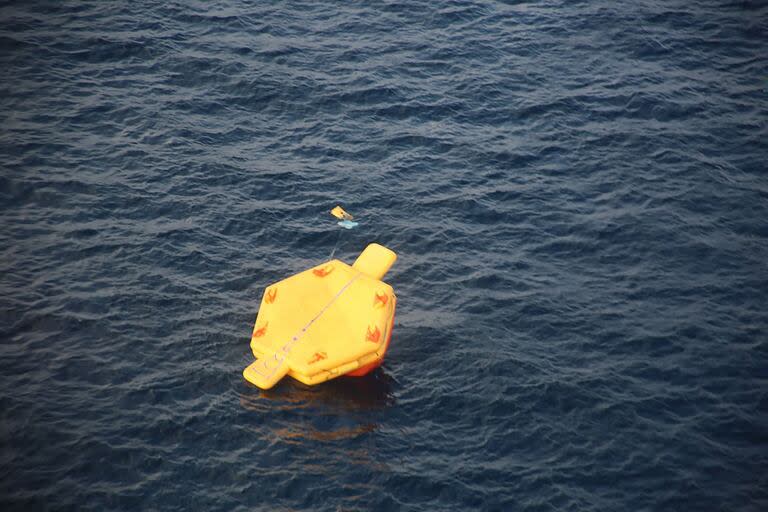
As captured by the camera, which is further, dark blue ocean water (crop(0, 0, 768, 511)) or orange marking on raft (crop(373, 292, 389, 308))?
orange marking on raft (crop(373, 292, 389, 308))

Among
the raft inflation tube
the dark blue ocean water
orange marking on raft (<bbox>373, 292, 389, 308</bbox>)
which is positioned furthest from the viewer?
orange marking on raft (<bbox>373, 292, 389, 308</bbox>)

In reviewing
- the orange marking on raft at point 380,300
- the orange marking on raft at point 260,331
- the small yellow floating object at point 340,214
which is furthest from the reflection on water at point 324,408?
the small yellow floating object at point 340,214

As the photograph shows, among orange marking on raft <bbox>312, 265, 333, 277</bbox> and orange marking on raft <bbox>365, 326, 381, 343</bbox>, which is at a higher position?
orange marking on raft <bbox>312, 265, 333, 277</bbox>

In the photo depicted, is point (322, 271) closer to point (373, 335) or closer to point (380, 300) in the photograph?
point (380, 300)

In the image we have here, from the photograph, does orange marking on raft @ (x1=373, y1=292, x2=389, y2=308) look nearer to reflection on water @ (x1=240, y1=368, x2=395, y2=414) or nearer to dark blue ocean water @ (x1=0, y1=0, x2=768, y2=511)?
dark blue ocean water @ (x1=0, y1=0, x2=768, y2=511)

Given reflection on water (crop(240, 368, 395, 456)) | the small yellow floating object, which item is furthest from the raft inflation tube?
the small yellow floating object

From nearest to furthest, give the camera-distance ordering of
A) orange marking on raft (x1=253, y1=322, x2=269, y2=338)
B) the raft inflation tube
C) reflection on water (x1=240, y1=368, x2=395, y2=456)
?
1. reflection on water (x1=240, y1=368, x2=395, y2=456)
2. the raft inflation tube
3. orange marking on raft (x1=253, y1=322, x2=269, y2=338)

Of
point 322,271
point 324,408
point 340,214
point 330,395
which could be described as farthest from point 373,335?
point 340,214
